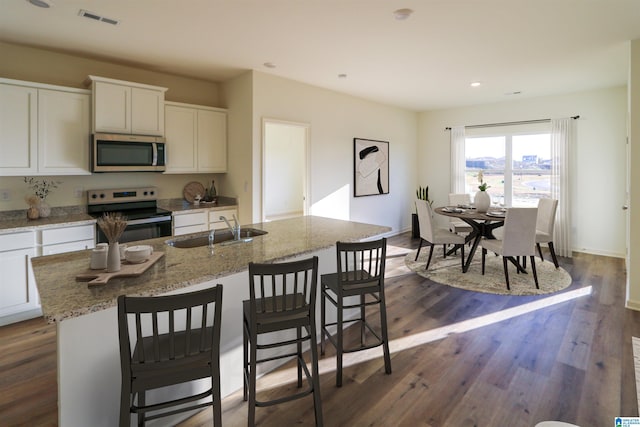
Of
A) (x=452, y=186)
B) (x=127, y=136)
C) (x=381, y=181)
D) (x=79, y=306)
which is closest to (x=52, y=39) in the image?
(x=127, y=136)

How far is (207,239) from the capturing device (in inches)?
112

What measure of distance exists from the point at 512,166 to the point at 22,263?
23.7 ft

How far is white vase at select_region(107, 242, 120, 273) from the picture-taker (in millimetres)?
1771

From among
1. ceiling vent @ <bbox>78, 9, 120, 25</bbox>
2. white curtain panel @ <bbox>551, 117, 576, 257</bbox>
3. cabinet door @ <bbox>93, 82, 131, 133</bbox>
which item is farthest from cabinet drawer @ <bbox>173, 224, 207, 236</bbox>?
white curtain panel @ <bbox>551, 117, 576, 257</bbox>

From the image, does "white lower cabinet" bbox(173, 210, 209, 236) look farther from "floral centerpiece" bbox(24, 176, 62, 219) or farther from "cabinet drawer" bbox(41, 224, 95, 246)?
"floral centerpiece" bbox(24, 176, 62, 219)

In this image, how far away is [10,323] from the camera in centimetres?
323

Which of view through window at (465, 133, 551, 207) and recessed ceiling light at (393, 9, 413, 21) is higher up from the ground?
recessed ceiling light at (393, 9, 413, 21)

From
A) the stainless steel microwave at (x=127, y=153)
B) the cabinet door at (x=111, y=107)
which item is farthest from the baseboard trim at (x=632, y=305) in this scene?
the cabinet door at (x=111, y=107)

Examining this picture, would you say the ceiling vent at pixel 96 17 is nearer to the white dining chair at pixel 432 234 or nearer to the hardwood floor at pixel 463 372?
the hardwood floor at pixel 463 372

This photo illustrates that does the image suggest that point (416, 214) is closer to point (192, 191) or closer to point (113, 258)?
point (192, 191)

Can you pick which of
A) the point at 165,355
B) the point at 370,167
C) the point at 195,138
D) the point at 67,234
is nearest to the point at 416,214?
the point at 370,167

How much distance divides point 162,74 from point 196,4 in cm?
217

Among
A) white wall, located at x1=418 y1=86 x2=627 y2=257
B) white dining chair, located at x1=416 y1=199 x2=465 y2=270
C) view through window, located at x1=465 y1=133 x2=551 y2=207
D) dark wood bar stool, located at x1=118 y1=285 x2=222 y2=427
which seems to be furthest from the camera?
view through window, located at x1=465 y1=133 x2=551 y2=207

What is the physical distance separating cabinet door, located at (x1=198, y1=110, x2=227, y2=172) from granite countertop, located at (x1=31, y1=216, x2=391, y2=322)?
2.19 metres
